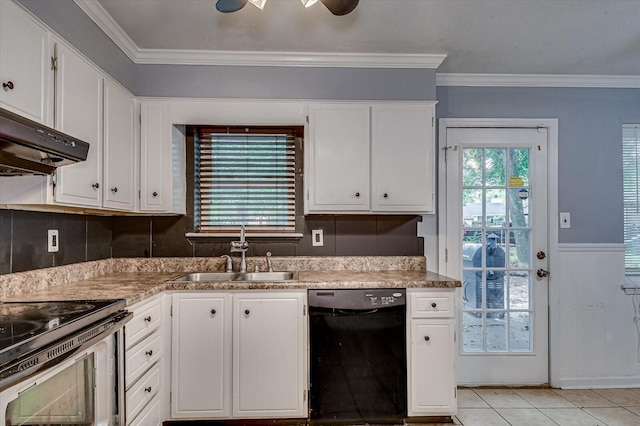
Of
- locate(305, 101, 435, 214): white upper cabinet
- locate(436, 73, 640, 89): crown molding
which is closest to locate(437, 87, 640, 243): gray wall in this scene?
locate(436, 73, 640, 89): crown molding

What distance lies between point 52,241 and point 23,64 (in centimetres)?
101

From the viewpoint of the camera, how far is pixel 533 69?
2779 mm

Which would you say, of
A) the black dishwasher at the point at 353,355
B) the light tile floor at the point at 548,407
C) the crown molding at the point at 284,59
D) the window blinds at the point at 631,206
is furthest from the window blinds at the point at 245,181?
the window blinds at the point at 631,206

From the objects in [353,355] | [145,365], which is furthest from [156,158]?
[353,355]

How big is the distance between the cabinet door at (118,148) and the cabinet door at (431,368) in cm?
194

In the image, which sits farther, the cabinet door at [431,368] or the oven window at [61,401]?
the cabinet door at [431,368]

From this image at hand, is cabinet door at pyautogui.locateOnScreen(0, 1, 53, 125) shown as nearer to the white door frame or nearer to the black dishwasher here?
the black dishwasher

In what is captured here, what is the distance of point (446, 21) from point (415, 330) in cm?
186

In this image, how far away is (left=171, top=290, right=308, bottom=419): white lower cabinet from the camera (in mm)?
2145

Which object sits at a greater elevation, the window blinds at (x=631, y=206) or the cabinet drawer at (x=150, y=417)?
the window blinds at (x=631, y=206)

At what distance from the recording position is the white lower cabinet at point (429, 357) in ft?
7.22

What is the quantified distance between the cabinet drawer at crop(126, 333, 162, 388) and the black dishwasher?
0.87 metres

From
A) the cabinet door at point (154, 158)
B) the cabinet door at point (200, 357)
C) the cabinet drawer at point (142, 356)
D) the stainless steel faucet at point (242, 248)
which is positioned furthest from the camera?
the stainless steel faucet at point (242, 248)

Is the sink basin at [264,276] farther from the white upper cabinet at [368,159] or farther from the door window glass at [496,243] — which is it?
the door window glass at [496,243]
